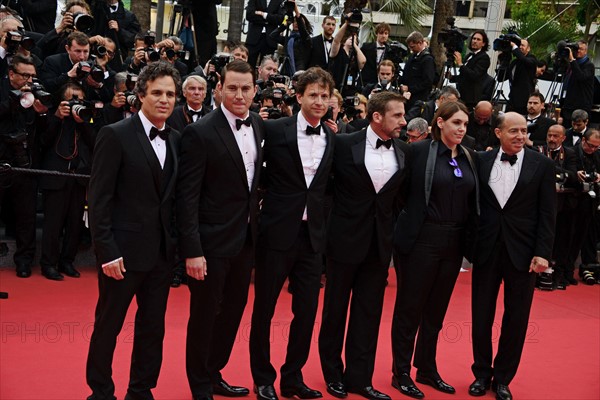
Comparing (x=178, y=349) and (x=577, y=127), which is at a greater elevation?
(x=577, y=127)

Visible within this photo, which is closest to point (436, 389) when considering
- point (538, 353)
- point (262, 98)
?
point (538, 353)

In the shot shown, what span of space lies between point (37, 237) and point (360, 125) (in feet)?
10.3

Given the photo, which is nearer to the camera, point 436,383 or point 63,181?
point 436,383

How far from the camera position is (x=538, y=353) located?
19.7ft

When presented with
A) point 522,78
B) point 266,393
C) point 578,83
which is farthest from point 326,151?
point 578,83

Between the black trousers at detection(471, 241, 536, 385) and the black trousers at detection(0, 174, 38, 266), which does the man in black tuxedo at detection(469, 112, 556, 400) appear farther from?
the black trousers at detection(0, 174, 38, 266)

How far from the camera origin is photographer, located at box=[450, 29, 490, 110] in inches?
358

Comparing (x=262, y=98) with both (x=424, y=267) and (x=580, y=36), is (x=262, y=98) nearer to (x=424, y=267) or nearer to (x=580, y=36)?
(x=424, y=267)

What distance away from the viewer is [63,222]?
270 inches

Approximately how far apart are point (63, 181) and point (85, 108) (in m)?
0.76

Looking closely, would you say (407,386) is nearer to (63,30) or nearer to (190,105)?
(190,105)

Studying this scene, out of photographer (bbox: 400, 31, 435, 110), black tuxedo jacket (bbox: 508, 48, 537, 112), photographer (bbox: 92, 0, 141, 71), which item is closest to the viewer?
photographer (bbox: 92, 0, 141, 71)

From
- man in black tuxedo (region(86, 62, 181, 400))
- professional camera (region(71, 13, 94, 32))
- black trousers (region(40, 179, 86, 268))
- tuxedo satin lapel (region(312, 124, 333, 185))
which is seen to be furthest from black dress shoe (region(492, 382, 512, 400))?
professional camera (region(71, 13, 94, 32))

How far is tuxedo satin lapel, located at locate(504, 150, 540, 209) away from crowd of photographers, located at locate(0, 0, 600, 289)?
142 centimetres
